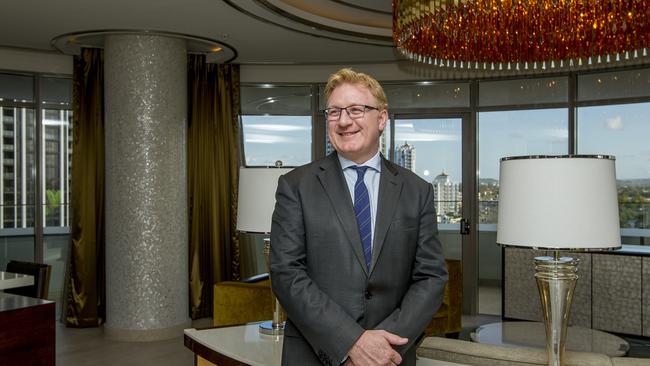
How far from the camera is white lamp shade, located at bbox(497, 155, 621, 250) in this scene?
204 cm

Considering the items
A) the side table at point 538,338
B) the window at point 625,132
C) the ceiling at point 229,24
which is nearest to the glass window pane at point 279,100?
the ceiling at point 229,24

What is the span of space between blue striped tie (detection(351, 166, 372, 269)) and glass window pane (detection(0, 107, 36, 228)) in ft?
18.5

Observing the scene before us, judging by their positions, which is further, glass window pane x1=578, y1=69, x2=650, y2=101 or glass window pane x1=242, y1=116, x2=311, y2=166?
glass window pane x1=242, y1=116, x2=311, y2=166

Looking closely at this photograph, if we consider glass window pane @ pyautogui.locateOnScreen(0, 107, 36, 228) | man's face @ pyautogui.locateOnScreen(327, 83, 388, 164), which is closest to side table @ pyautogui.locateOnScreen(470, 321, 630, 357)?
man's face @ pyautogui.locateOnScreen(327, 83, 388, 164)

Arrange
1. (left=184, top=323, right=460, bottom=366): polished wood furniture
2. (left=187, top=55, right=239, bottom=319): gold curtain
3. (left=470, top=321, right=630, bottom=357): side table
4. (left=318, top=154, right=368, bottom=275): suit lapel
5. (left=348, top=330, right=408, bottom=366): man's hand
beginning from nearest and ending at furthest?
(left=348, top=330, right=408, bottom=366): man's hand, (left=318, top=154, right=368, bottom=275): suit lapel, (left=184, top=323, right=460, bottom=366): polished wood furniture, (left=470, top=321, right=630, bottom=357): side table, (left=187, top=55, right=239, bottom=319): gold curtain

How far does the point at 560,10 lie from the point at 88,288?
5.12m

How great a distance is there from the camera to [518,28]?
4.04 meters

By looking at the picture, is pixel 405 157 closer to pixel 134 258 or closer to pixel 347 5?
pixel 347 5

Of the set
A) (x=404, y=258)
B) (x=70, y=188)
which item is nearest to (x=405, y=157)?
(x=70, y=188)

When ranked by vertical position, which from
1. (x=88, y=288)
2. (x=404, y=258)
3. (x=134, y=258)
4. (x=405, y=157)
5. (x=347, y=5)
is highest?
(x=347, y=5)

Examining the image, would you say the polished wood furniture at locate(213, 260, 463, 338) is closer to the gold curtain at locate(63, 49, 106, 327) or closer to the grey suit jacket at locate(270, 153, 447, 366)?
the gold curtain at locate(63, 49, 106, 327)

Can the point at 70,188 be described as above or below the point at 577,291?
above

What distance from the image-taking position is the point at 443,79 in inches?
283

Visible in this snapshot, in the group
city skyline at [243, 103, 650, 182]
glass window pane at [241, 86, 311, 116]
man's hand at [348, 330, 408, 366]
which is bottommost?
man's hand at [348, 330, 408, 366]
